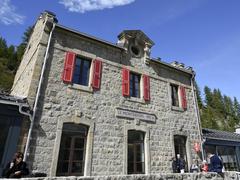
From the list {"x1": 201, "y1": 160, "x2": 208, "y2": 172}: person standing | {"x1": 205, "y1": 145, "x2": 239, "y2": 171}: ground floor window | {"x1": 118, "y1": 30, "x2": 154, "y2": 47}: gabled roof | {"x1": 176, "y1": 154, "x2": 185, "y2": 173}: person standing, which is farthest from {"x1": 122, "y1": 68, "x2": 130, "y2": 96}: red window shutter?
{"x1": 205, "y1": 145, "x2": 239, "y2": 171}: ground floor window

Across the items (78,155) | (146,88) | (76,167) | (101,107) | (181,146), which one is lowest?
(76,167)

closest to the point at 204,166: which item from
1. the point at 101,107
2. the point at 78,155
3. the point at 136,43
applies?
the point at 101,107

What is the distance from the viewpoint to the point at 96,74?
949cm

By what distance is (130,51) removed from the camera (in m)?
11.4

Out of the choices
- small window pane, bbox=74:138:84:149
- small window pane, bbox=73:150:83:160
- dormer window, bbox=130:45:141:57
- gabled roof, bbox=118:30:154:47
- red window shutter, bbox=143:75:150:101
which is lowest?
small window pane, bbox=73:150:83:160

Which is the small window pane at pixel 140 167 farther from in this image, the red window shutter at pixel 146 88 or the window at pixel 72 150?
the red window shutter at pixel 146 88

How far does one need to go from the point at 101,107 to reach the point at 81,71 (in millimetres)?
1923

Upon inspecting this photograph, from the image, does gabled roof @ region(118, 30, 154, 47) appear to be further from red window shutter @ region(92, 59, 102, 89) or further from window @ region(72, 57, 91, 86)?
window @ region(72, 57, 91, 86)

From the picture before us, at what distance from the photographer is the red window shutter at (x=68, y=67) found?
8641mm

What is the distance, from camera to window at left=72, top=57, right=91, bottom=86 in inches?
360

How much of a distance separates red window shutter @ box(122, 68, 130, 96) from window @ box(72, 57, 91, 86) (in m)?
1.88

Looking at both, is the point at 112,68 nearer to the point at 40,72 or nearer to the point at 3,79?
the point at 40,72

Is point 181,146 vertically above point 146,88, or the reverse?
point 146,88

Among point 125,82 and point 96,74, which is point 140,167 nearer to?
point 125,82
